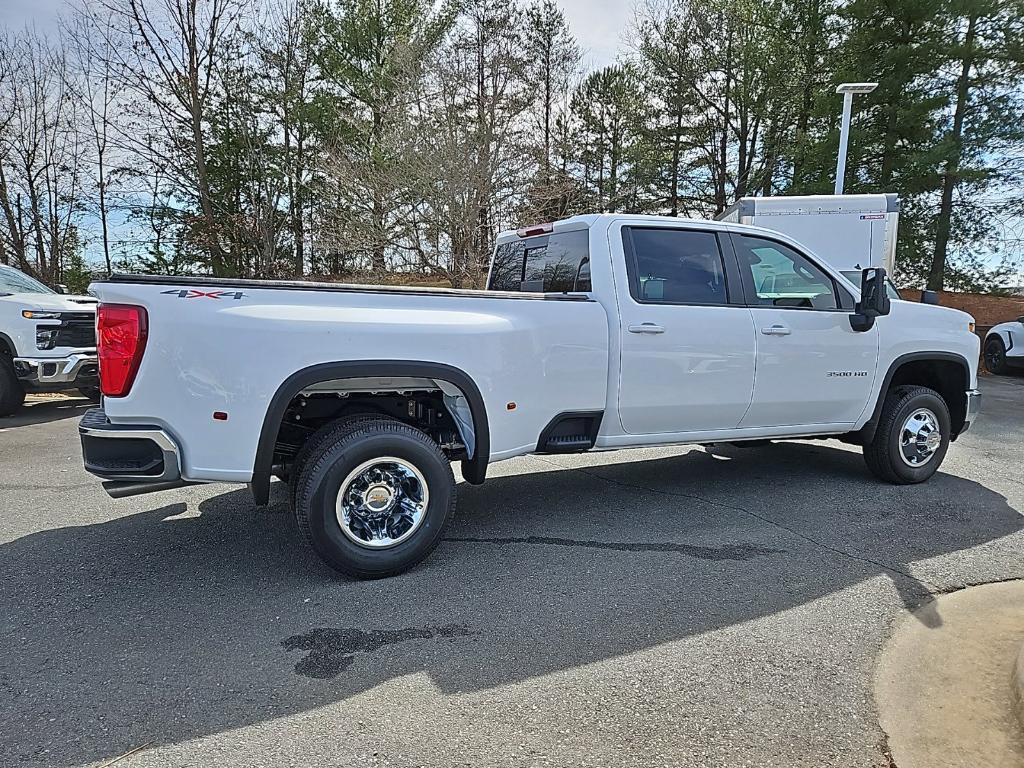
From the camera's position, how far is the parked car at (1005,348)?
44.6ft

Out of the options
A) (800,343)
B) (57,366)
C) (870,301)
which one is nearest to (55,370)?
(57,366)

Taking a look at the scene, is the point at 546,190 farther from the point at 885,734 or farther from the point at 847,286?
the point at 885,734

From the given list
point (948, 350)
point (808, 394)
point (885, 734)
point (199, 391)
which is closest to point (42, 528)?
point (199, 391)

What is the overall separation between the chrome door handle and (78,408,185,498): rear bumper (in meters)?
2.68

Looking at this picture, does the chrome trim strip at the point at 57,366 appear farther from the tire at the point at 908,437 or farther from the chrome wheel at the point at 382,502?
the tire at the point at 908,437

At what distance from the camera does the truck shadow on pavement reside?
2.64 meters

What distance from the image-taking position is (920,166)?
16953mm

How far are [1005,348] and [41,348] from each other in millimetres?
17042

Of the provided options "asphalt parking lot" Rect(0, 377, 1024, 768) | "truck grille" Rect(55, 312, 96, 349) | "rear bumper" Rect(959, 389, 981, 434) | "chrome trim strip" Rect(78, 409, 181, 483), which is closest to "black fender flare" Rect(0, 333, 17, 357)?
"truck grille" Rect(55, 312, 96, 349)

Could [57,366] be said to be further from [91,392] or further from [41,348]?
[91,392]

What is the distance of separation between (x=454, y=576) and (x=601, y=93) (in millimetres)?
24727

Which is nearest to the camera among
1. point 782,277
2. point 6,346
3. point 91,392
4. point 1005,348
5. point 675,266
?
point 675,266

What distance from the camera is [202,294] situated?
318 centimetres

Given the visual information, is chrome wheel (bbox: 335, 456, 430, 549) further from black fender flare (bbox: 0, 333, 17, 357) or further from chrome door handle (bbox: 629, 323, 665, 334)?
black fender flare (bbox: 0, 333, 17, 357)
